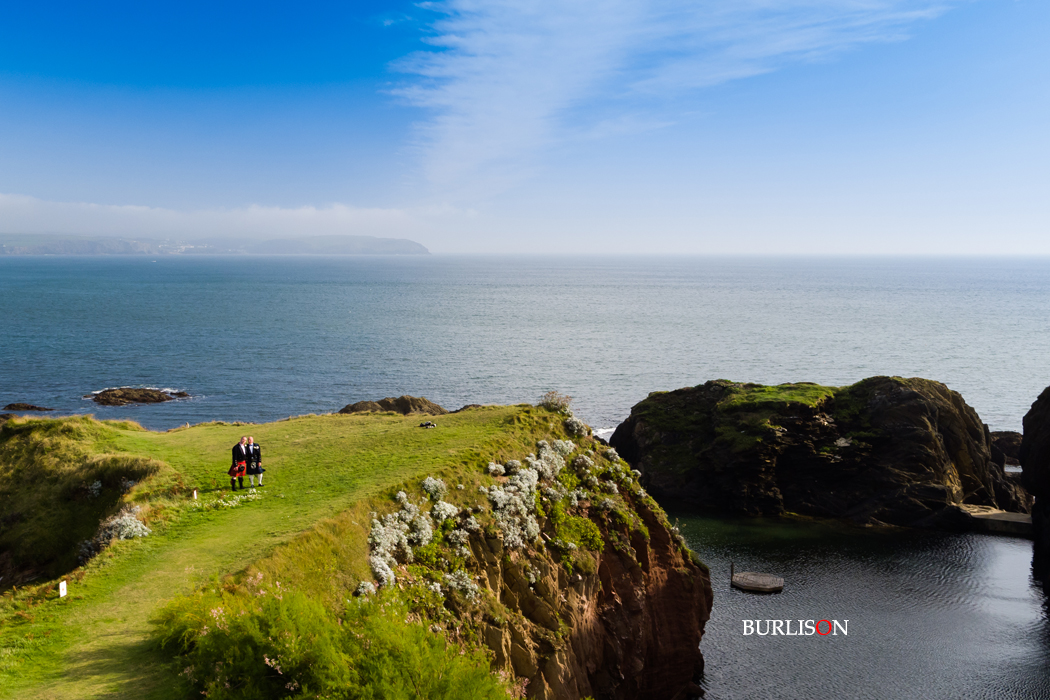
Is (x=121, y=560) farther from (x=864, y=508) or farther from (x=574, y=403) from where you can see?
A: (x=574, y=403)

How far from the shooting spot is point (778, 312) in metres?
199

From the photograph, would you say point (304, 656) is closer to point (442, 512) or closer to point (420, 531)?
point (420, 531)

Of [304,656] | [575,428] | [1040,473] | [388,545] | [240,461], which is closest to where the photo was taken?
[304,656]

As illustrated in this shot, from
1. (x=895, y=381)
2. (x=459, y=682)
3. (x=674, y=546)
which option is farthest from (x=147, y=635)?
(x=895, y=381)

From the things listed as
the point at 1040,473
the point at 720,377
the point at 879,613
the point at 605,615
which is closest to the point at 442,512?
the point at 605,615

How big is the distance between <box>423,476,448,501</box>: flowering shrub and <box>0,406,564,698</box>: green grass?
18.1 inches

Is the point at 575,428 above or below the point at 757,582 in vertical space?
above

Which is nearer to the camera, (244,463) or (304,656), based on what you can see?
(304,656)

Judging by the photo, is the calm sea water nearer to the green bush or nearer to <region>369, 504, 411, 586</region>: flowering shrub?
<region>369, 504, 411, 586</region>: flowering shrub

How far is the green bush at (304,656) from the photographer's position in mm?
11609

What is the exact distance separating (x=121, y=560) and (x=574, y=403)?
250 feet

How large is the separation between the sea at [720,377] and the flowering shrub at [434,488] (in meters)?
19.9

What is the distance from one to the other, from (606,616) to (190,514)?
16.0 meters

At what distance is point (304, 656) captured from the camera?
464 inches
